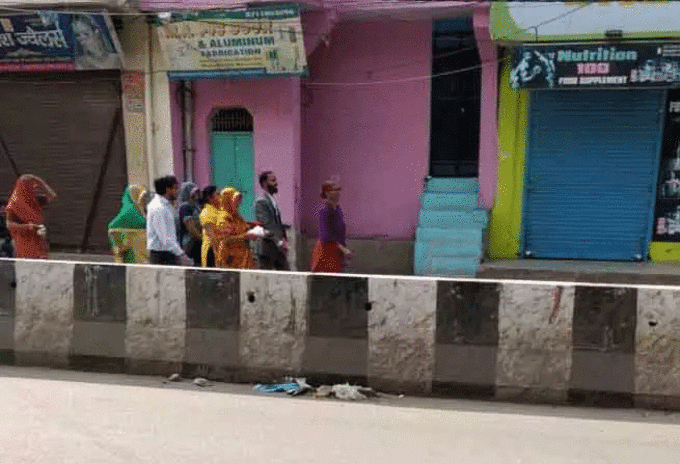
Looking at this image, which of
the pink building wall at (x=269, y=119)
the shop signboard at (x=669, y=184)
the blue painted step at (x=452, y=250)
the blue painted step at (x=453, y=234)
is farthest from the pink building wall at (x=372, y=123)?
the shop signboard at (x=669, y=184)

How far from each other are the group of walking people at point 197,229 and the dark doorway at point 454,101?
13.1ft

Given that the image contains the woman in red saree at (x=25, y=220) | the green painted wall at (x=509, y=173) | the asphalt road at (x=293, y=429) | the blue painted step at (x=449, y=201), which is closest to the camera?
the asphalt road at (x=293, y=429)

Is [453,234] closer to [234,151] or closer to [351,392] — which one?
[234,151]

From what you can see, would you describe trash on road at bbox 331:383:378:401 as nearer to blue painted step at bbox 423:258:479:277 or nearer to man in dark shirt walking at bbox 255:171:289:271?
man in dark shirt walking at bbox 255:171:289:271

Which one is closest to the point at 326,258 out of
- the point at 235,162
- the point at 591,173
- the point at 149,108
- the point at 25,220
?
the point at 25,220

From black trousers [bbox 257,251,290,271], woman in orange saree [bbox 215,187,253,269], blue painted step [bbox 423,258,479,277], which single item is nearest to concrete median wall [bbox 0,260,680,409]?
woman in orange saree [bbox 215,187,253,269]

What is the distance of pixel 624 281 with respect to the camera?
335 inches

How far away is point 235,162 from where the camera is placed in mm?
10250

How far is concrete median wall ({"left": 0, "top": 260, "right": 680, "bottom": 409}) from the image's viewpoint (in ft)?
13.2

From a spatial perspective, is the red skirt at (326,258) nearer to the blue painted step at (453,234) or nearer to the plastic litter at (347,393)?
the plastic litter at (347,393)

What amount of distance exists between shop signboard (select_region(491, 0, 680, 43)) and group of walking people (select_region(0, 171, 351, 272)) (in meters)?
3.96

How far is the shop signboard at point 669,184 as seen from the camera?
897 cm

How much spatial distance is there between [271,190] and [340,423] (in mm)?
3195

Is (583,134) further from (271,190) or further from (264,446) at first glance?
(264,446)
